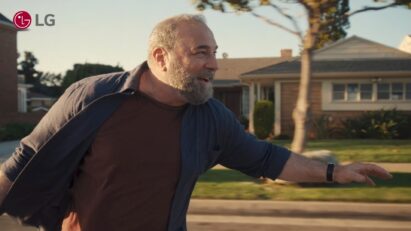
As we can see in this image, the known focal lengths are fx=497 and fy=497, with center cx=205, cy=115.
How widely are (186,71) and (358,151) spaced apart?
518 inches

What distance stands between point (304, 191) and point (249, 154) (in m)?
5.73

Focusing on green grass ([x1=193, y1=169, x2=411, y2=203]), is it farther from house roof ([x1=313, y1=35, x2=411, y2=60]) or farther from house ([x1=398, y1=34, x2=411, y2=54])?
house ([x1=398, y1=34, x2=411, y2=54])

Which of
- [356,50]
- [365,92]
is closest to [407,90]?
[365,92]

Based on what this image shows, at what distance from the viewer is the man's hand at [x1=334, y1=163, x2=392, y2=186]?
2.45 metres

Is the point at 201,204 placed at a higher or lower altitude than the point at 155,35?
lower

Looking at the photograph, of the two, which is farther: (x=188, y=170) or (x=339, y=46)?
(x=339, y=46)

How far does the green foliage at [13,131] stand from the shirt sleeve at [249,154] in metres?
Result: 21.7

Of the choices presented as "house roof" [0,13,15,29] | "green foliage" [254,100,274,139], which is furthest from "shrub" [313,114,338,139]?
"house roof" [0,13,15,29]

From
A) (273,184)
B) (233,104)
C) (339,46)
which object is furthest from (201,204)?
(233,104)

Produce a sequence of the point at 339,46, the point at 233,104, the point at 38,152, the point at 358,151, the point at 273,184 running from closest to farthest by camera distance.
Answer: the point at 38,152 → the point at 273,184 → the point at 358,151 → the point at 339,46 → the point at 233,104

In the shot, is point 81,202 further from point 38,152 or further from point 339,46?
point 339,46

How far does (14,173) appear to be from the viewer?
197 centimetres

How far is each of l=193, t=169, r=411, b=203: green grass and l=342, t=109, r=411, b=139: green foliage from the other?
1096 centimetres

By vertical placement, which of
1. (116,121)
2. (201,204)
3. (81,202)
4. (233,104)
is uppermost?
(116,121)
